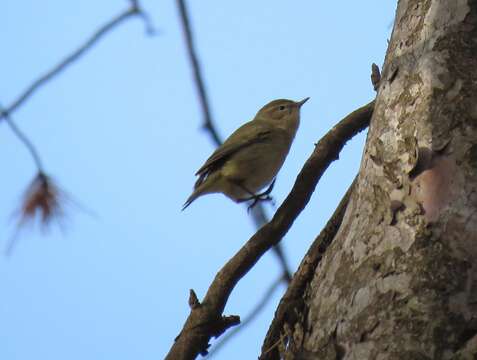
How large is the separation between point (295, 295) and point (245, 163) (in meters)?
2.37

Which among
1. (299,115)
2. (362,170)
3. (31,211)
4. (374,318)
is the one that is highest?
(299,115)

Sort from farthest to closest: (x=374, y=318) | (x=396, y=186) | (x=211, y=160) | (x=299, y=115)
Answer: (x=299, y=115)
(x=211, y=160)
(x=396, y=186)
(x=374, y=318)

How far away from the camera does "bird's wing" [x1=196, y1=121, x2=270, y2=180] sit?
6086 mm

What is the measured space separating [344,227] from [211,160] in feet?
7.88

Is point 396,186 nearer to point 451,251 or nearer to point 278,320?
point 451,251

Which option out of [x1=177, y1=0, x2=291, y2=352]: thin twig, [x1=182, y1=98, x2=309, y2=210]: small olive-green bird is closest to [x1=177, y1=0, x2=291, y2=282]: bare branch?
[x1=177, y1=0, x2=291, y2=352]: thin twig

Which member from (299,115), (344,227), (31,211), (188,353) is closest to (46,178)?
(31,211)

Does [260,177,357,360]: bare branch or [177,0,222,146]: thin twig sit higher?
[177,0,222,146]: thin twig

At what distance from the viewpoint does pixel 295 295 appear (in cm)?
391

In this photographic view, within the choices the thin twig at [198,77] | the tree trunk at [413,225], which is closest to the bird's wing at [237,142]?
the thin twig at [198,77]

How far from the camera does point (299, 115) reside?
727 cm

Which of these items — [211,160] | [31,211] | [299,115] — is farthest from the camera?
[299,115]

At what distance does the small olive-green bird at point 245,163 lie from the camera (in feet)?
20.0

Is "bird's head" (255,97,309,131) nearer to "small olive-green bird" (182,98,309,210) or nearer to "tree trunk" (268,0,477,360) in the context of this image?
"small olive-green bird" (182,98,309,210)
